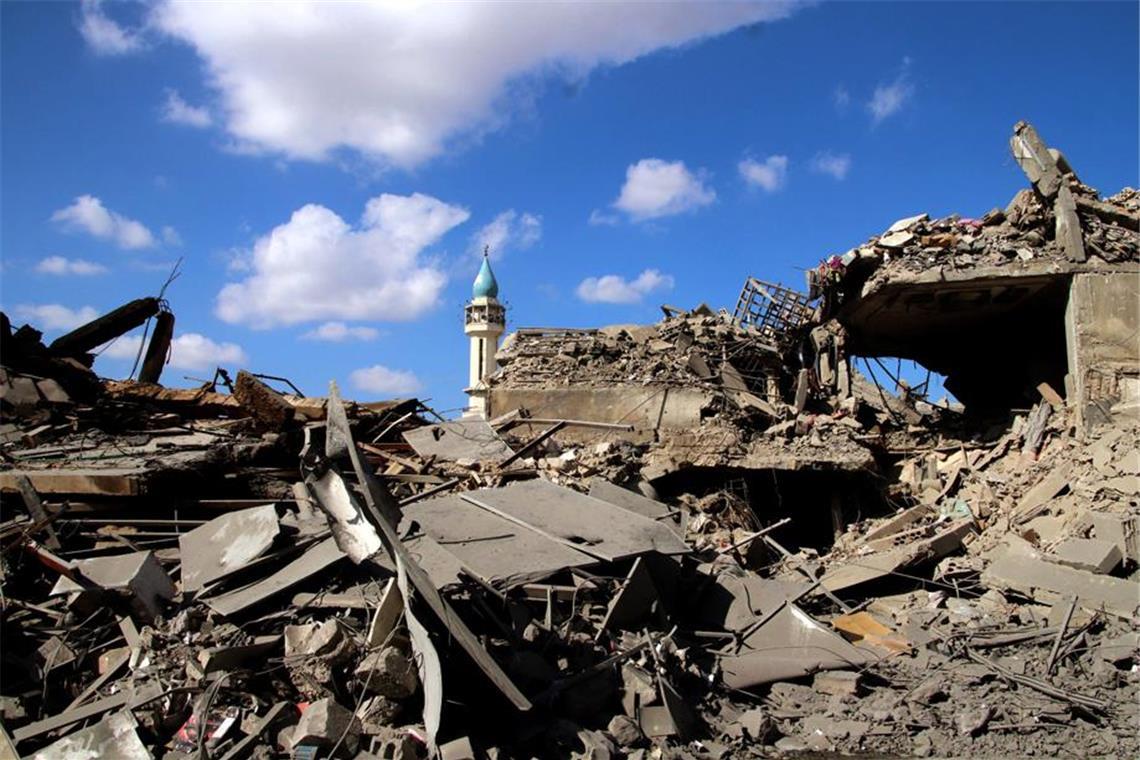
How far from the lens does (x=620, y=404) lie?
45.1 ft

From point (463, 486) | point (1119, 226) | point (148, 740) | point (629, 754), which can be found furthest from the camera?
point (1119, 226)

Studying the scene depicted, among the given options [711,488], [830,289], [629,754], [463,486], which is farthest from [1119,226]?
[629,754]

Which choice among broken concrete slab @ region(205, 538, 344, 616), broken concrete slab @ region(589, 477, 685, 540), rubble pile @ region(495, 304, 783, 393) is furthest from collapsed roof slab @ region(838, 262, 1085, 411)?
broken concrete slab @ region(205, 538, 344, 616)

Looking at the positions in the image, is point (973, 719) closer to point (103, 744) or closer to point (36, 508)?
point (103, 744)

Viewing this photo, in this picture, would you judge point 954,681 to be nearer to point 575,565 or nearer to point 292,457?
point 575,565

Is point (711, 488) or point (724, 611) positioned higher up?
point (711, 488)

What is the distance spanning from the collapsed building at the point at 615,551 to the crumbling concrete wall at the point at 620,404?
51 mm

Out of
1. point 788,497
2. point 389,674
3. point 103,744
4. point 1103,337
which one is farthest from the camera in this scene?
point 788,497

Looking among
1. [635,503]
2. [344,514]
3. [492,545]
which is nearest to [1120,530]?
[635,503]

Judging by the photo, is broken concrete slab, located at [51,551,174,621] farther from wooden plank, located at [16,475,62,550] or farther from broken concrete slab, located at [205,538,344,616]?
wooden plank, located at [16,475,62,550]

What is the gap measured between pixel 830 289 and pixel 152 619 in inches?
472

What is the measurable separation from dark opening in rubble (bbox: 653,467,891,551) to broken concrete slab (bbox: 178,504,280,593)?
647 centimetres

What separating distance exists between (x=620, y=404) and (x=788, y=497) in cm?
320

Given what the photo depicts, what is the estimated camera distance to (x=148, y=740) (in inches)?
171
